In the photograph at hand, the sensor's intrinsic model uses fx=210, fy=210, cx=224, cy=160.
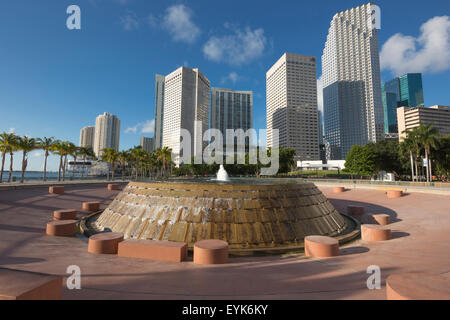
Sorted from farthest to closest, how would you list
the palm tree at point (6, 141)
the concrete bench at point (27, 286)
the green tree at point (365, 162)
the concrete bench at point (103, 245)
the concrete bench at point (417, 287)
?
1. the green tree at point (365, 162)
2. the palm tree at point (6, 141)
3. the concrete bench at point (103, 245)
4. the concrete bench at point (417, 287)
5. the concrete bench at point (27, 286)

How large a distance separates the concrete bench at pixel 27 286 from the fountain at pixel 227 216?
797 centimetres

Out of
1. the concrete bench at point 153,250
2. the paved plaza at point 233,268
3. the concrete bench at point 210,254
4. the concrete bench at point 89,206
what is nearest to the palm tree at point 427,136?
the paved plaza at point 233,268

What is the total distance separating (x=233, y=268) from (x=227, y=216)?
13.9ft

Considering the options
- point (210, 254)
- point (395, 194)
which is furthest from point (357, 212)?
point (210, 254)

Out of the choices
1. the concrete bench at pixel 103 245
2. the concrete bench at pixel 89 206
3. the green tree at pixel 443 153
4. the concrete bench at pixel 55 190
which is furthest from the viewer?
the green tree at pixel 443 153

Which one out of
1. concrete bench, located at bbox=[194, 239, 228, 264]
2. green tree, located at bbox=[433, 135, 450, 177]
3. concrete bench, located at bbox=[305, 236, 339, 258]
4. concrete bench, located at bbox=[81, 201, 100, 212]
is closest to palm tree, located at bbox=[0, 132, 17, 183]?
concrete bench, located at bbox=[81, 201, 100, 212]

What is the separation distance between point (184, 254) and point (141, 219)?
18.0ft

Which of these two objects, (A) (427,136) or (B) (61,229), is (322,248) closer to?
(B) (61,229)

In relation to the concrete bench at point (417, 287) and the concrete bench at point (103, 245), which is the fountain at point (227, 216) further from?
the concrete bench at point (417, 287)

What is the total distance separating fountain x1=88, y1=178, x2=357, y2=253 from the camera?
500 inches

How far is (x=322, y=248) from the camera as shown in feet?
35.6

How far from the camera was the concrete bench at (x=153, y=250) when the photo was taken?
32.3 ft
